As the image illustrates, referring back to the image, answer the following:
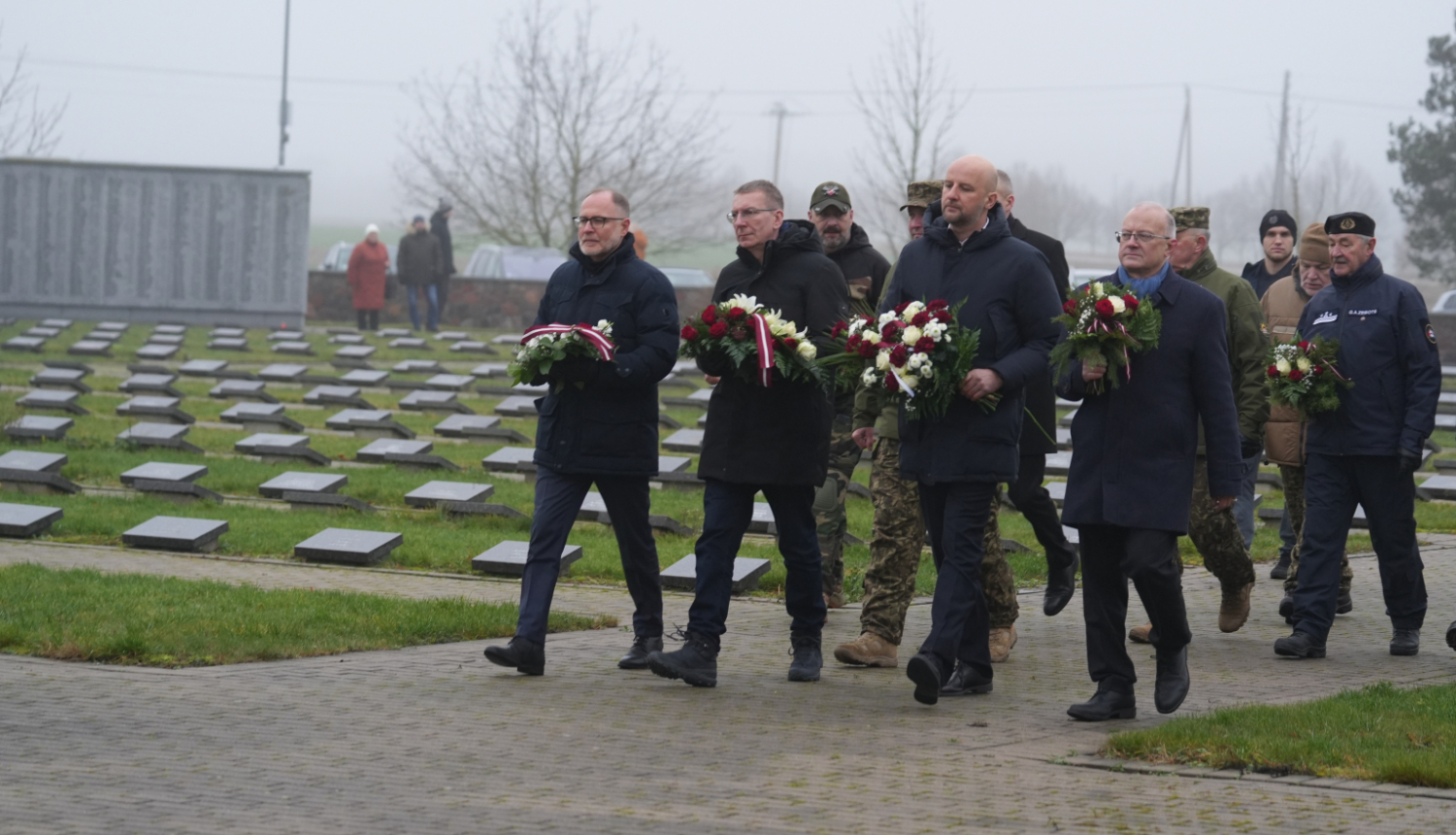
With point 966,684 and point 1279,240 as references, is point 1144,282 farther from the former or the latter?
point 1279,240

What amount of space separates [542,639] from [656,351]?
4.45ft

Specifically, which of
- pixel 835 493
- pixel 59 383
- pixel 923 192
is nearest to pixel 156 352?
pixel 59 383

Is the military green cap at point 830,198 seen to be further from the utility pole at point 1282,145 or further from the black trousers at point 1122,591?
the utility pole at point 1282,145

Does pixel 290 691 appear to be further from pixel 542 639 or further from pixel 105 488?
pixel 105 488

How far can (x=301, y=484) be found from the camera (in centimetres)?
1362

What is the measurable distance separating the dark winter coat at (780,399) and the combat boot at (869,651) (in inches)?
33.3

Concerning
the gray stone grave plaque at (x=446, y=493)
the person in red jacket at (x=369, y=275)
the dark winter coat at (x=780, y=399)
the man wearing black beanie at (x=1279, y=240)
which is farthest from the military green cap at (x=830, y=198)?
the person in red jacket at (x=369, y=275)

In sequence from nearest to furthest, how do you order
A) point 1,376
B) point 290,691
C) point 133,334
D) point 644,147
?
point 290,691 < point 1,376 < point 133,334 < point 644,147

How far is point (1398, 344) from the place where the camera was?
8.67 metres

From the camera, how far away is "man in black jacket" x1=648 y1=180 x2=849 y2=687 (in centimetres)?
758

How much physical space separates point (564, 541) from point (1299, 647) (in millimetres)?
A: 3569

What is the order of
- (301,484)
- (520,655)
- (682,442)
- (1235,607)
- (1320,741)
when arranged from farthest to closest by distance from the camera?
(682,442) → (301,484) → (1235,607) → (520,655) → (1320,741)

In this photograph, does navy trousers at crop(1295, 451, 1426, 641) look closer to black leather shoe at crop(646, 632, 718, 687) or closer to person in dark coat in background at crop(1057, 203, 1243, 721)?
person in dark coat in background at crop(1057, 203, 1243, 721)

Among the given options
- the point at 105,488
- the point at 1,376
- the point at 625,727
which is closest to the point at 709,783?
the point at 625,727
